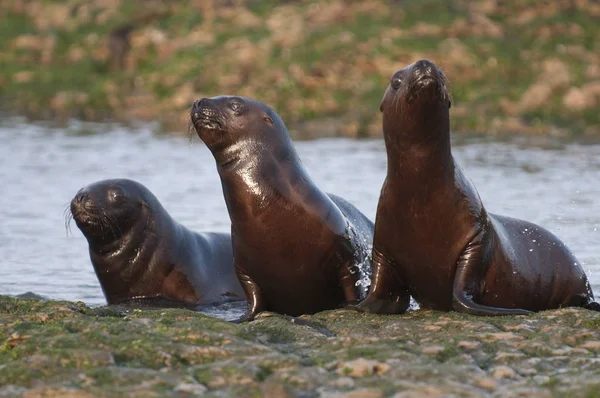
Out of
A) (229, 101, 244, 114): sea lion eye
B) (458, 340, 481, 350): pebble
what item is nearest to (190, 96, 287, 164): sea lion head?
Answer: (229, 101, 244, 114): sea lion eye

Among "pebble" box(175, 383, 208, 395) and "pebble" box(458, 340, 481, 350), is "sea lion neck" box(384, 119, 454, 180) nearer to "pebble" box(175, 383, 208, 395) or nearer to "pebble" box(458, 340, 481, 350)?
"pebble" box(458, 340, 481, 350)

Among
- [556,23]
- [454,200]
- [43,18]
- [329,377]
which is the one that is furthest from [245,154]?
[43,18]

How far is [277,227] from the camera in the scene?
27.9 feet

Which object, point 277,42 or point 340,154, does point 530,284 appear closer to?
point 340,154

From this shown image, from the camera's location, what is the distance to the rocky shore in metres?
5.40

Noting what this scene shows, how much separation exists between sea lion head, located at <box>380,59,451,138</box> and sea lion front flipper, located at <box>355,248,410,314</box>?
2.95ft

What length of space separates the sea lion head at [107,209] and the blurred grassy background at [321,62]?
15070 millimetres

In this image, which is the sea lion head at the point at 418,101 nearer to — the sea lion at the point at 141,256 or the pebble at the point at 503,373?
the pebble at the point at 503,373

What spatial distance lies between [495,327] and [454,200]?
114cm

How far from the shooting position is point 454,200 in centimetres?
778

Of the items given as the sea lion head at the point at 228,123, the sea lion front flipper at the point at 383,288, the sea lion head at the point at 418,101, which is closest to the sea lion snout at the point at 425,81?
the sea lion head at the point at 418,101

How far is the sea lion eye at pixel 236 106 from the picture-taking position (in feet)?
29.6

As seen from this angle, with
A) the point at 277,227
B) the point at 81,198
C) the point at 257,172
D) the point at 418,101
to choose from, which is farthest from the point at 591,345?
the point at 81,198

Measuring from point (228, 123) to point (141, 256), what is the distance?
231 centimetres
